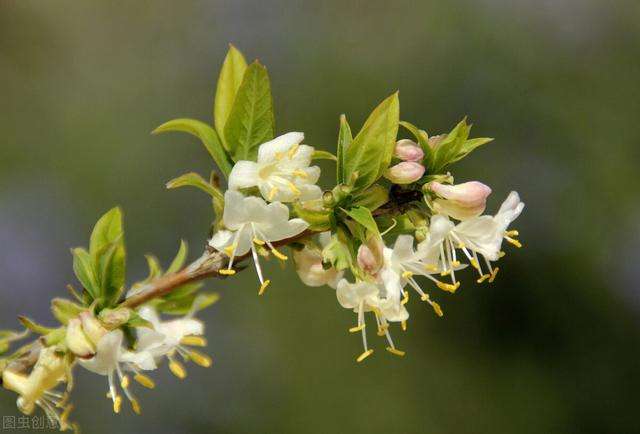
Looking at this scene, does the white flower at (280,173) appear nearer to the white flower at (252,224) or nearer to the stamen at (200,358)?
the white flower at (252,224)

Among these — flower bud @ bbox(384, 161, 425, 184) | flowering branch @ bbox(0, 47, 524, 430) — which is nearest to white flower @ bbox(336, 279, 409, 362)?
flowering branch @ bbox(0, 47, 524, 430)

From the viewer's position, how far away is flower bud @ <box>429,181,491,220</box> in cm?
67

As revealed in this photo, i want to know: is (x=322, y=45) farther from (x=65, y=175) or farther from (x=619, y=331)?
(x=619, y=331)

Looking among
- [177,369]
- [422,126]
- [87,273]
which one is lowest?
[422,126]

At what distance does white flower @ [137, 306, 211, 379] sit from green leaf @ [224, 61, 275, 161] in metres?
0.18

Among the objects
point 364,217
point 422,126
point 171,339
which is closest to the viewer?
point 364,217

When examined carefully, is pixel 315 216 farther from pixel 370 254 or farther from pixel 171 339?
pixel 171 339

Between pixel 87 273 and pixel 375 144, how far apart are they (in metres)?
0.28

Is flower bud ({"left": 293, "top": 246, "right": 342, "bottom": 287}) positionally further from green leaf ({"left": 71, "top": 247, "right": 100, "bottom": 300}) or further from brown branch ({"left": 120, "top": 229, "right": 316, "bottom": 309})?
green leaf ({"left": 71, "top": 247, "right": 100, "bottom": 300})

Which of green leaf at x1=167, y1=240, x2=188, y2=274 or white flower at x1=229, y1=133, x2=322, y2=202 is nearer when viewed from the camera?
white flower at x1=229, y1=133, x2=322, y2=202

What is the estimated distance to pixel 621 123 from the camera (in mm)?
4398

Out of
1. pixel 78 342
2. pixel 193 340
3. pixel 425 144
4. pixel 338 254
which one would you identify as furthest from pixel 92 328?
pixel 425 144

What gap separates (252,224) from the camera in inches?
25.9

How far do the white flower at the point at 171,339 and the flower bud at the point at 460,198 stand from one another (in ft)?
0.83
